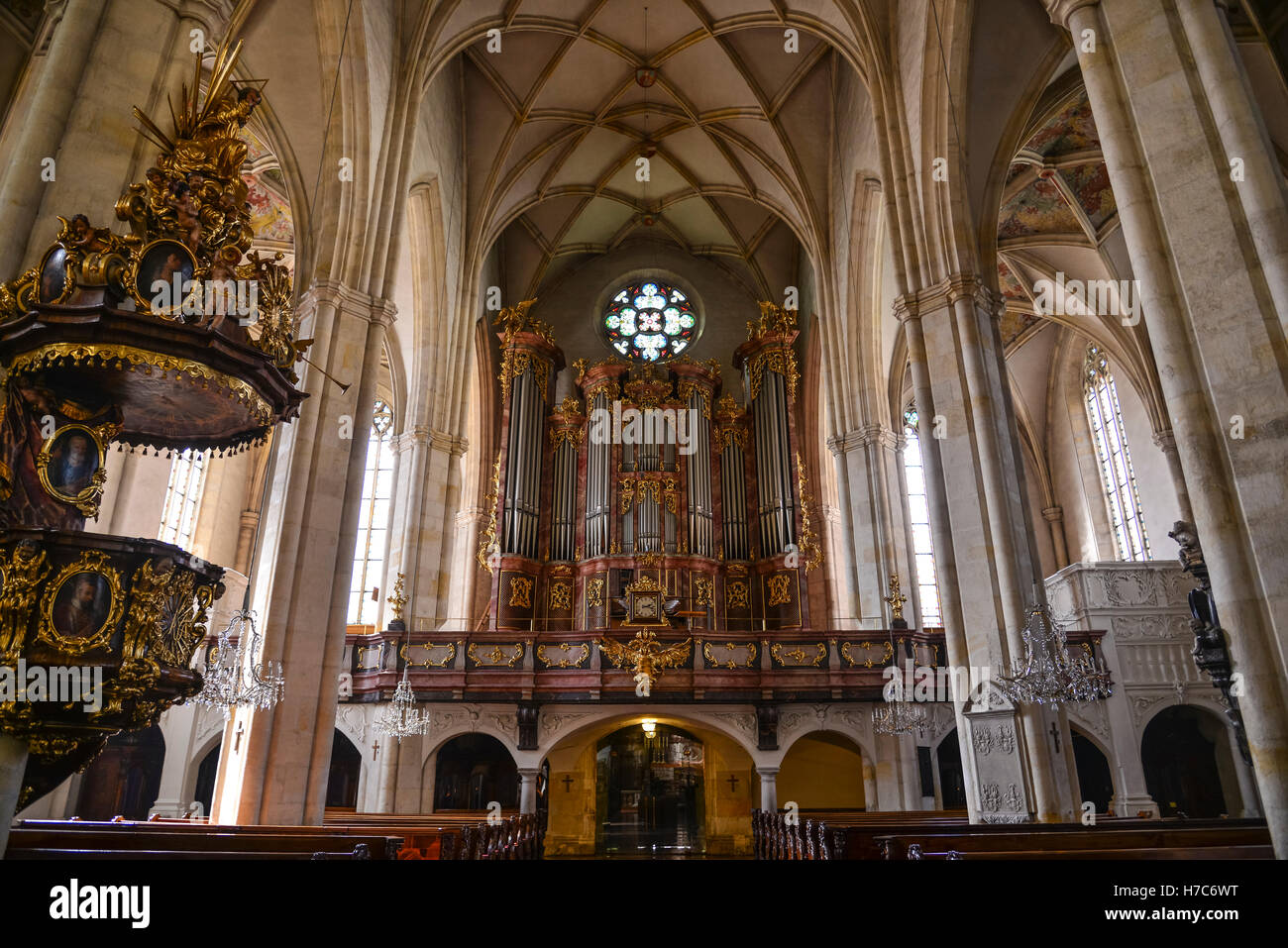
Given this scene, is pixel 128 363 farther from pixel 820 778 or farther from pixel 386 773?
pixel 820 778

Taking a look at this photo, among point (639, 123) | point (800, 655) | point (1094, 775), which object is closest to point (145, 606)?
point (800, 655)

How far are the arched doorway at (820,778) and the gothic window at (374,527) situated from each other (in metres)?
10.5

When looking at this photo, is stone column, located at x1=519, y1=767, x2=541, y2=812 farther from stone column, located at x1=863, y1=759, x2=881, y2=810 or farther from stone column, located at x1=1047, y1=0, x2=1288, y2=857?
stone column, located at x1=1047, y1=0, x2=1288, y2=857

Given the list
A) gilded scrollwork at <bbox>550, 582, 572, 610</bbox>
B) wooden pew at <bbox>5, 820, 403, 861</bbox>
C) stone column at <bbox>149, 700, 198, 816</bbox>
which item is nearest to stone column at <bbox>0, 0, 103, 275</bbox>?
wooden pew at <bbox>5, 820, 403, 861</bbox>

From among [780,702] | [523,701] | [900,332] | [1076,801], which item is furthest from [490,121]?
[1076,801]

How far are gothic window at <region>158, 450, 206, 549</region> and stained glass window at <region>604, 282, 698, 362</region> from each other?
11.1 meters

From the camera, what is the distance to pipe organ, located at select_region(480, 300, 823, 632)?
18.0m

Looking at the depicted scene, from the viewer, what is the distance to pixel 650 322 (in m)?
23.0

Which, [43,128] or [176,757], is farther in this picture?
[176,757]

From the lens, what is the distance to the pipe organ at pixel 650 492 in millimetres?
17984

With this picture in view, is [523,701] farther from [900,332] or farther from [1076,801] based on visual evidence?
[900,332]

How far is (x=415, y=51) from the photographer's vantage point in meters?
13.2

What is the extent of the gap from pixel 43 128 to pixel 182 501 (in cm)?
1491

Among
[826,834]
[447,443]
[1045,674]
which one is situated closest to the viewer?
[826,834]
